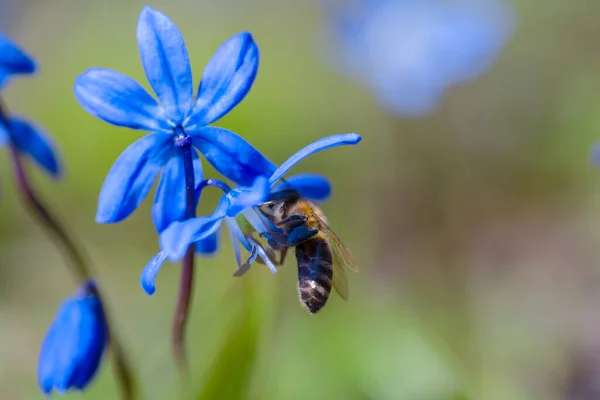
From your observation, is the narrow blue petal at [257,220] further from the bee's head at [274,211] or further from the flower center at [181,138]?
the flower center at [181,138]

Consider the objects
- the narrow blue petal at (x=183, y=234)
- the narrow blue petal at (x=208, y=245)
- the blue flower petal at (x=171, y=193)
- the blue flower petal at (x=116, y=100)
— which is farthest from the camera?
the narrow blue petal at (x=208, y=245)

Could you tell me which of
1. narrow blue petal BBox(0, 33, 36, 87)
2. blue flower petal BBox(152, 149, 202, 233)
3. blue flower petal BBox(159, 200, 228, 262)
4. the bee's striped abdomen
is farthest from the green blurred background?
narrow blue petal BBox(0, 33, 36, 87)

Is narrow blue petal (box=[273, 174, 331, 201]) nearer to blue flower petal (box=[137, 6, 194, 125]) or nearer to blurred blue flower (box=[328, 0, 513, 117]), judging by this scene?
blue flower petal (box=[137, 6, 194, 125])

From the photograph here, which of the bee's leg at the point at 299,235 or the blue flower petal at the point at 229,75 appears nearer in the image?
the blue flower petal at the point at 229,75

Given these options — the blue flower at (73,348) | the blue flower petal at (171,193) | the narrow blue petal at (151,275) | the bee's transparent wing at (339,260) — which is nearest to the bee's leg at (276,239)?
the bee's transparent wing at (339,260)

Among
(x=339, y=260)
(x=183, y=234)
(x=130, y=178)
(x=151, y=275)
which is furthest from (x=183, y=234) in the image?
(x=339, y=260)

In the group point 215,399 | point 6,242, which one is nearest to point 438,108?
point 6,242
